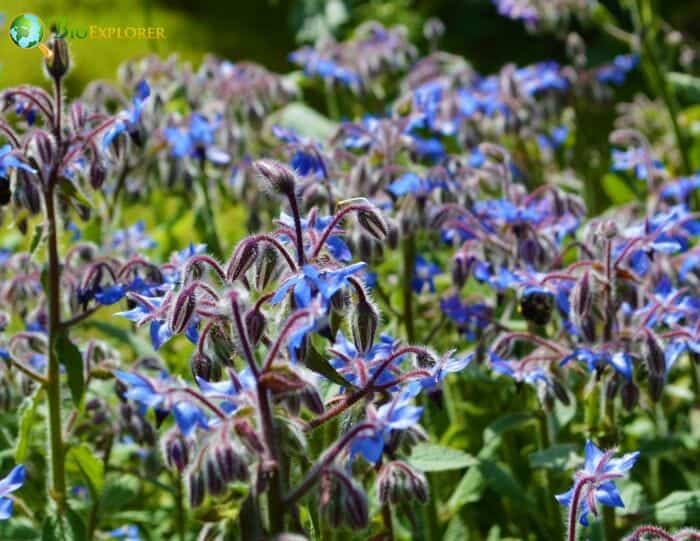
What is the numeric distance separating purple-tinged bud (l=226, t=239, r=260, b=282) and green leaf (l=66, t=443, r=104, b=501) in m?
0.77

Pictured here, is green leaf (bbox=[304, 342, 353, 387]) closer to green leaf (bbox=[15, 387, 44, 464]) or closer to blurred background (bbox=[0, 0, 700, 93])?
green leaf (bbox=[15, 387, 44, 464])

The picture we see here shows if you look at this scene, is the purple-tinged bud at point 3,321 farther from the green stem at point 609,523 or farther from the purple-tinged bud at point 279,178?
the green stem at point 609,523

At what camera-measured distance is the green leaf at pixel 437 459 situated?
192 centimetres

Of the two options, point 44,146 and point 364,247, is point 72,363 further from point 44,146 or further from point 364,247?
point 364,247

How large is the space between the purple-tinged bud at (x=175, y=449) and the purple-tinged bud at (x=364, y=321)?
0.29 metres

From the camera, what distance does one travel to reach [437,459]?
6.43ft

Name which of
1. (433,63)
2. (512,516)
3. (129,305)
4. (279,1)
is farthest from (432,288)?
(279,1)

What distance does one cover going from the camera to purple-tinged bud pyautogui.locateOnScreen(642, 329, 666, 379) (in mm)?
1900

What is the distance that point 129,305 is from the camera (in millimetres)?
2020

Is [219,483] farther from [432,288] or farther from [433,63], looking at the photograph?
[433,63]

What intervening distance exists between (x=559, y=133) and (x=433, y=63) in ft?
1.82

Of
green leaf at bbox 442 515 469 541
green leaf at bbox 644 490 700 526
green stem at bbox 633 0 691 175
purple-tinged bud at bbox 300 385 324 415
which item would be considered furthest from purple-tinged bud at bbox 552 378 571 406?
green stem at bbox 633 0 691 175

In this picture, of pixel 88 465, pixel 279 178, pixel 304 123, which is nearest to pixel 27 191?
pixel 88 465

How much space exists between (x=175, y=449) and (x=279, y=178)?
42cm
